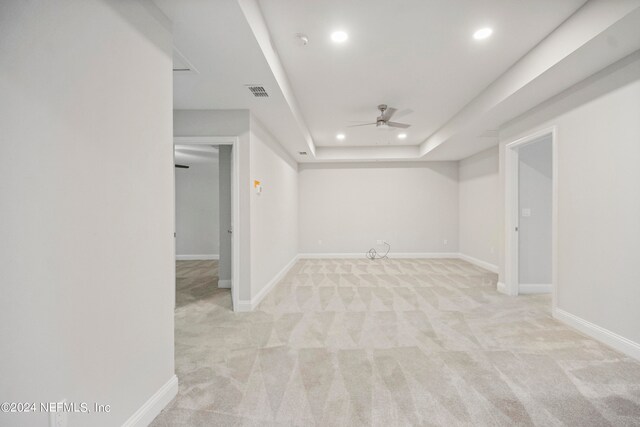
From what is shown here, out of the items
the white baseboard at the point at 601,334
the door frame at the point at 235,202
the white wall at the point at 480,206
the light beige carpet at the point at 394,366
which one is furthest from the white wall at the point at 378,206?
the white baseboard at the point at 601,334

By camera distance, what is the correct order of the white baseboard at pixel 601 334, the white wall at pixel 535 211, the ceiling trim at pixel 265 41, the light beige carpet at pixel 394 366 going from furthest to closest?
the white wall at pixel 535 211, the white baseboard at pixel 601 334, the ceiling trim at pixel 265 41, the light beige carpet at pixel 394 366

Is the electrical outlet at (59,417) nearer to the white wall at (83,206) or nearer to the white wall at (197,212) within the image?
the white wall at (83,206)

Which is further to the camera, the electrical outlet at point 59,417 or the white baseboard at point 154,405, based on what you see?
the white baseboard at point 154,405

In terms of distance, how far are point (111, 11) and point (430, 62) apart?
2923mm

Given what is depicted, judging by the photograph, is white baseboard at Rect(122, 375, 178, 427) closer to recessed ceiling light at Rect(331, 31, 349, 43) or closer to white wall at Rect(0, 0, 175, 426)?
white wall at Rect(0, 0, 175, 426)

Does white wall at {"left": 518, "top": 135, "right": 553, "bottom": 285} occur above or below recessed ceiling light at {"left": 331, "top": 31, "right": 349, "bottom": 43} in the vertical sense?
below

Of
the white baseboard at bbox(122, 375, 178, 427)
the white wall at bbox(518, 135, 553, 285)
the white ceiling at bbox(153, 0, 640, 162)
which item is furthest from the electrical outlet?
the white wall at bbox(518, 135, 553, 285)

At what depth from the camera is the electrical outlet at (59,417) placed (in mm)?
1159

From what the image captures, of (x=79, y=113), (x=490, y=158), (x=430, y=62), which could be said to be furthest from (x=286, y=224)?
(x=79, y=113)

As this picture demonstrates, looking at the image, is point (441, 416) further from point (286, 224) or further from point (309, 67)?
point (286, 224)

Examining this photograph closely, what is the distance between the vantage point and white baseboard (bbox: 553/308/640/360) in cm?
246

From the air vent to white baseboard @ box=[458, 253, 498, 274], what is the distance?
18.2ft

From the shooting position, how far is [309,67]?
3.27 metres

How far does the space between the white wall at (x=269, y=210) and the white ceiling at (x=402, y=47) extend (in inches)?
37.9
